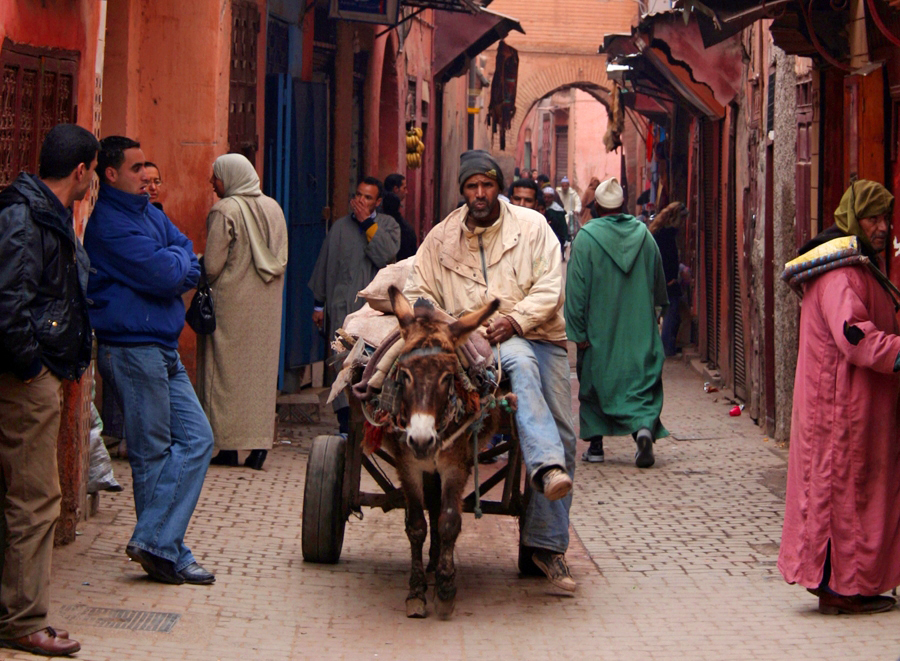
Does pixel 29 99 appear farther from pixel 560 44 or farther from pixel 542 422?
pixel 560 44

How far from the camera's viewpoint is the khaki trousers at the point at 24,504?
4590 millimetres

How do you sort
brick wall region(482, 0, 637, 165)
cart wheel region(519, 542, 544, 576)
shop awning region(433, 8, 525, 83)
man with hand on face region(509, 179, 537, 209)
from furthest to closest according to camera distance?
brick wall region(482, 0, 637, 165), shop awning region(433, 8, 525, 83), man with hand on face region(509, 179, 537, 209), cart wheel region(519, 542, 544, 576)

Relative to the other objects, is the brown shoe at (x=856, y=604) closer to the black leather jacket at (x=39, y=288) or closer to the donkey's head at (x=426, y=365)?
the donkey's head at (x=426, y=365)

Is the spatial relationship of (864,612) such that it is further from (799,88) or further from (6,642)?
(799,88)

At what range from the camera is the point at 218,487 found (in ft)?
26.4

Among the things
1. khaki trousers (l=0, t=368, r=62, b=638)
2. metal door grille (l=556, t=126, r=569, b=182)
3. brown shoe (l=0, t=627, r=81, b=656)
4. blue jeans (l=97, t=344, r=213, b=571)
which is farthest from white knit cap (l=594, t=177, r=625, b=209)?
metal door grille (l=556, t=126, r=569, b=182)

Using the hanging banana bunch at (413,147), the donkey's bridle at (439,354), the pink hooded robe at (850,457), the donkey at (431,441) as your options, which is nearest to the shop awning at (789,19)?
the pink hooded robe at (850,457)

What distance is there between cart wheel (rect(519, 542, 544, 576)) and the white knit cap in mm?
3943

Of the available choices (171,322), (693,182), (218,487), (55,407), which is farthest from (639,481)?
(693,182)

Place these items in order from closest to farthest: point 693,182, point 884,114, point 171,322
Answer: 1. point 171,322
2. point 884,114
3. point 693,182

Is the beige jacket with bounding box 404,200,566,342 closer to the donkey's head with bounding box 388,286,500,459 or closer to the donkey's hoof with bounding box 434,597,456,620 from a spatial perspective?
the donkey's head with bounding box 388,286,500,459

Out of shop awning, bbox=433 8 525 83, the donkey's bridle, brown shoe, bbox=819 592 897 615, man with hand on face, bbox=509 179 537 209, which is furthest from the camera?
shop awning, bbox=433 8 525 83

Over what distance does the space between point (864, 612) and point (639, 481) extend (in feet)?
11.1

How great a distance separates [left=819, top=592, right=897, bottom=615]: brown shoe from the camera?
552cm
